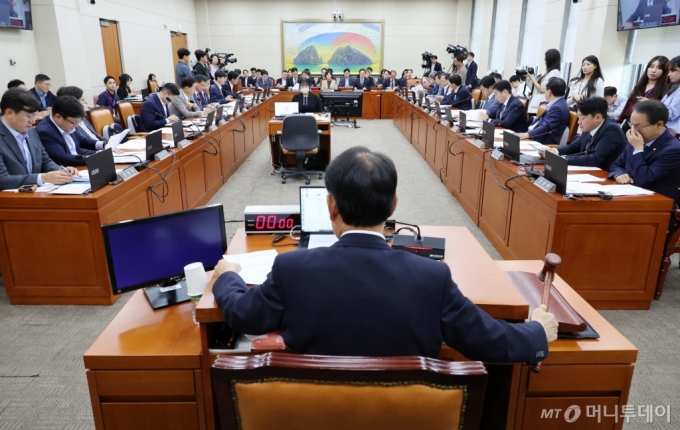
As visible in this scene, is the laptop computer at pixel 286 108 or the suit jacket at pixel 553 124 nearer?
the suit jacket at pixel 553 124

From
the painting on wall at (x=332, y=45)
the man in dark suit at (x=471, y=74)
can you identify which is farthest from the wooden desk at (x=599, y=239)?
the painting on wall at (x=332, y=45)

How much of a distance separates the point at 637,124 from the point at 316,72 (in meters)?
12.2

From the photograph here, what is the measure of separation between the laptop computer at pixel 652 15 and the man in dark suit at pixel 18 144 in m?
6.27

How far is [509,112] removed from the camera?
16.8ft

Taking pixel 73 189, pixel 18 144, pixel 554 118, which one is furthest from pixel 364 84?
pixel 73 189

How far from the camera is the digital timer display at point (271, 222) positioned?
201 centimetres

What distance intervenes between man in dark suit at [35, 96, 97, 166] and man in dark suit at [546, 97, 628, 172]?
11.5 feet

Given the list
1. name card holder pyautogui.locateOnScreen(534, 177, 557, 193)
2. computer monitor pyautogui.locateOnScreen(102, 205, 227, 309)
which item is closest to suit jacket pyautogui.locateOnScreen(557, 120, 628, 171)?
name card holder pyautogui.locateOnScreen(534, 177, 557, 193)

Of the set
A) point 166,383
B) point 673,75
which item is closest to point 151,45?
point 673,75

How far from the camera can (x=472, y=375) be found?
85 cm

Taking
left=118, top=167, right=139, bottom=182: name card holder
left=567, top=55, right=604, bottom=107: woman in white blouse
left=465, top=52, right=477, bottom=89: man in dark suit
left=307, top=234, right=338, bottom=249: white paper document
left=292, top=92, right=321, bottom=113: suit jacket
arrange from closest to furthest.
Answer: left=307, top=234, right=338, bottom=249: white paper document, left=118, top=167, right=139, bottom=182: name card holder, left=567, top=55, right=604, bottom=107: woman in white blouse, left=292, top=92, right=321, bottom=113: suit jacket, left=465, top=52, right=477, bottom=89: man in dark suit

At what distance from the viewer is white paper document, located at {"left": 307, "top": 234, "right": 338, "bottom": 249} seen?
6.13 ft

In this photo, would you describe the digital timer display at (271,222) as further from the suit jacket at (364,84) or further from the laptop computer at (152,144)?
the suit jacket at (364,84)

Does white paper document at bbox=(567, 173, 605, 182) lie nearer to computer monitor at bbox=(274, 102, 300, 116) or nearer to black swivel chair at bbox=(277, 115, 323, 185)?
black swivel chair at bbox=(277, 115, 323, 185)
